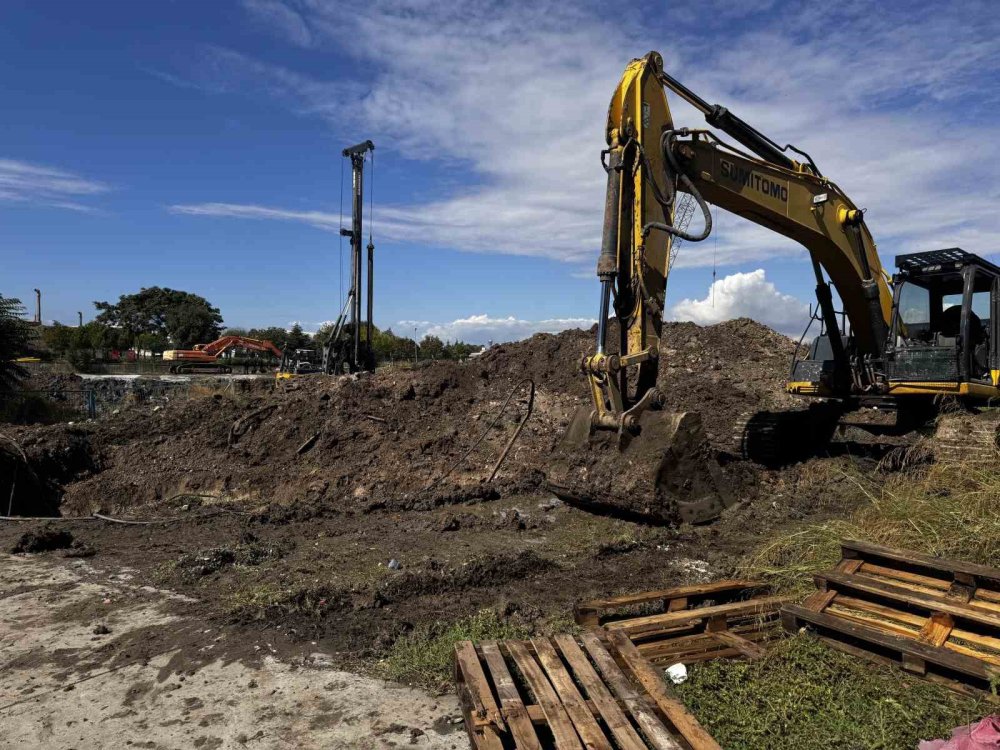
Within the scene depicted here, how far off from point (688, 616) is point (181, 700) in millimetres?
3011

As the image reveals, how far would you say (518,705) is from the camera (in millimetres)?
3369

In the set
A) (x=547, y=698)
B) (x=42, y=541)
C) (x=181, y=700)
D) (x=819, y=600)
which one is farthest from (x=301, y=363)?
(x=547, y=698)

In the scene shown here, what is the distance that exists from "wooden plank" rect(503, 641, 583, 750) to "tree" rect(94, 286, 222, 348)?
5560cm

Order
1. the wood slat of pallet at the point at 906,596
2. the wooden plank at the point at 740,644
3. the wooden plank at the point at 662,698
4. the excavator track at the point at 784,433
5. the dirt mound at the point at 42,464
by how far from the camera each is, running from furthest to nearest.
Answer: the dirt mound at the point at 42,464 < the excavator track at the point at 784,433 < the wooden plank at the point at 740,644 < the wood slat of pallet at the point at 906,596 < the wooden plank at the point at 662,698

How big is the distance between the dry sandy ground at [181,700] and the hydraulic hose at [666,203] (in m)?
4.84

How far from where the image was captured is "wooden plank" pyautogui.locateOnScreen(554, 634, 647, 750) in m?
3.09

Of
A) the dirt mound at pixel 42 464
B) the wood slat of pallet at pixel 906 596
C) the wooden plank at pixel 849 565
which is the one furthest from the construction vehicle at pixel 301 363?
the wood slat of pallet at pixel 906 596

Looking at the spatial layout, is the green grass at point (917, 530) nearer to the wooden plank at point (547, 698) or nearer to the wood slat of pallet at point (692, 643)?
the wood slat of pallet at point (692, 643)

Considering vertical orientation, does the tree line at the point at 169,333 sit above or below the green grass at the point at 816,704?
above

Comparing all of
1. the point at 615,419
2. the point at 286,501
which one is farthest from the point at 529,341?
the point at 615,419

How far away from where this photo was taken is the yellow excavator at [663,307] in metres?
6.82

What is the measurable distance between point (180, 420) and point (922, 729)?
13500 millimetres

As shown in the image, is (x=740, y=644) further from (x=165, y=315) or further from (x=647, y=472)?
(x=165, y=315)

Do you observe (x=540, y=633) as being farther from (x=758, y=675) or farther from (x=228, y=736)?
(x=228, y=736)
